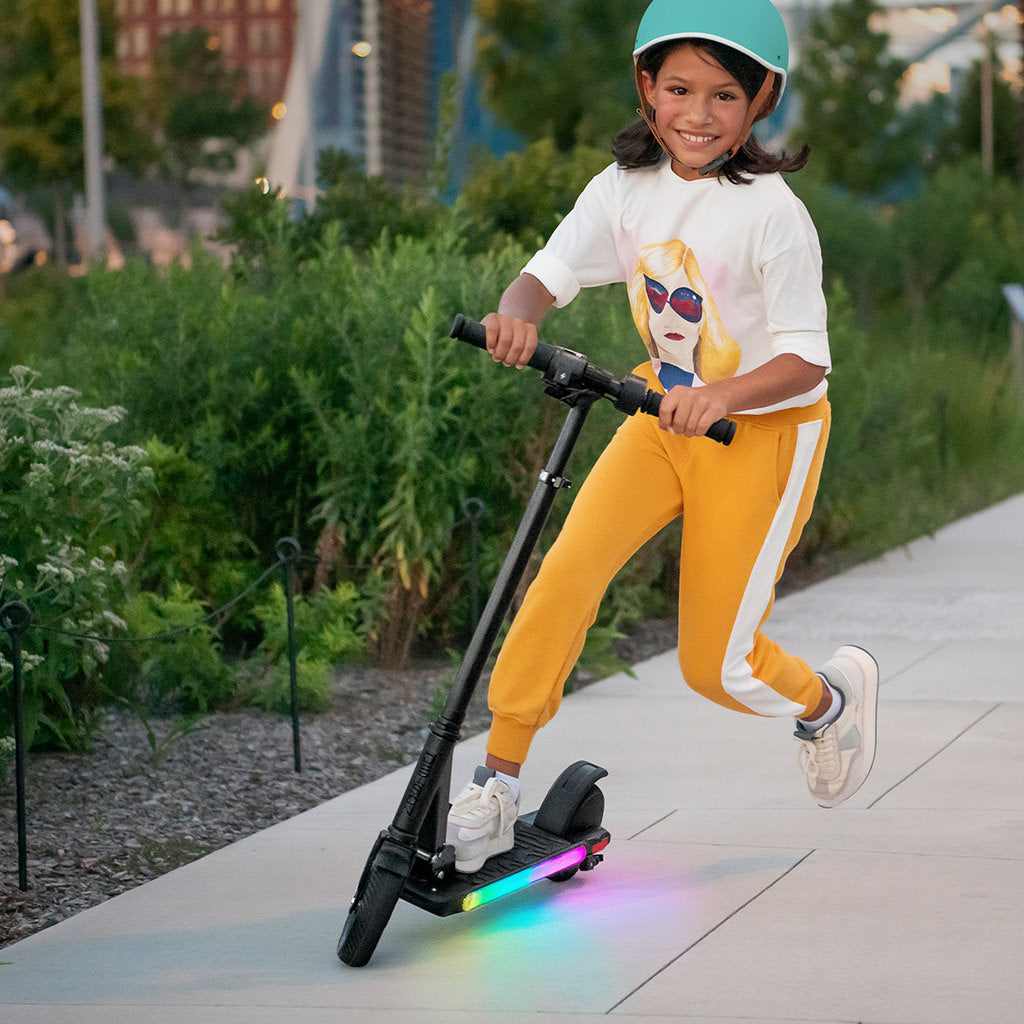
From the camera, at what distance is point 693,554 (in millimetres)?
3975

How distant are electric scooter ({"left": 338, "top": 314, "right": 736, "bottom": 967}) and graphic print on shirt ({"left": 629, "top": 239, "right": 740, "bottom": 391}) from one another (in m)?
0.24

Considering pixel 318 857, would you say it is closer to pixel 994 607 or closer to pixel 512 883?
pixel 512 883

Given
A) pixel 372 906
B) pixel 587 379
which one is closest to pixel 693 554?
pixel 587 379

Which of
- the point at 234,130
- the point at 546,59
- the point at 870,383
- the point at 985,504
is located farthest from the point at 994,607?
the point at 234,130

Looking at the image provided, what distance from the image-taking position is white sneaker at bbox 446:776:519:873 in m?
3.73

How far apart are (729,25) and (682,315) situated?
60 cm

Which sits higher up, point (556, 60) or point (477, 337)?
point (556, 60)

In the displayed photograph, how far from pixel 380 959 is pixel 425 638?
364cm

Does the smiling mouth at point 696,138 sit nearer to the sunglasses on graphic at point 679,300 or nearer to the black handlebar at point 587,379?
the sunglasses on graphic at point 679,300

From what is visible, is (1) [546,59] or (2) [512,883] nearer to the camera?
(2) [512,883]

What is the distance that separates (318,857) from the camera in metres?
4.43

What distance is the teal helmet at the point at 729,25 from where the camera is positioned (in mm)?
3670

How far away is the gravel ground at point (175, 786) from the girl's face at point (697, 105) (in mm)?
2166

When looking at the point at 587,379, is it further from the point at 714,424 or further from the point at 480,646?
the point at 480,646
